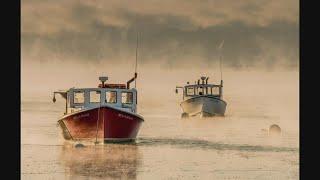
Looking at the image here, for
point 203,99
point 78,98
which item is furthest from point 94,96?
point 203,99

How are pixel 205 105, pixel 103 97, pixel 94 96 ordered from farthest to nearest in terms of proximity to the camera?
pixel 205 105 → pixel 94 96 → pixel 103 97

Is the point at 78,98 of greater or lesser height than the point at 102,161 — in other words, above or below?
above

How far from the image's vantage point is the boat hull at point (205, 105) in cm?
8732

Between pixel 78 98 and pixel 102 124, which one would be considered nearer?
pixel 102 124

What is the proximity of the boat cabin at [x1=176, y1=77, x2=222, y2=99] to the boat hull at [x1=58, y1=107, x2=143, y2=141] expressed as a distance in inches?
1502

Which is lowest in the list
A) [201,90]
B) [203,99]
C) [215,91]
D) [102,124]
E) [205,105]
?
[102,124]

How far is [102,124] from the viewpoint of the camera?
4912 cm

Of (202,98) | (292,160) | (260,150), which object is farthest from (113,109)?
(202,98)

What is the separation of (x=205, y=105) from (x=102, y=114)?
40.2 meters

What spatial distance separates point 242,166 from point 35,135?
2274cm

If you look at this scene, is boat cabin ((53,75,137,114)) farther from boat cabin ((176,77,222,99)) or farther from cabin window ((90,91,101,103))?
boat cabin ((176,77,222,99))

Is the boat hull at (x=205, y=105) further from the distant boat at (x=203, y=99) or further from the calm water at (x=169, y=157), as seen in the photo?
the calm water at (x=169, y=157)

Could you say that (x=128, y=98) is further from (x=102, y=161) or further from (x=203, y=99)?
(x=203, y=99)

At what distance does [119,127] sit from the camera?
163 ft
